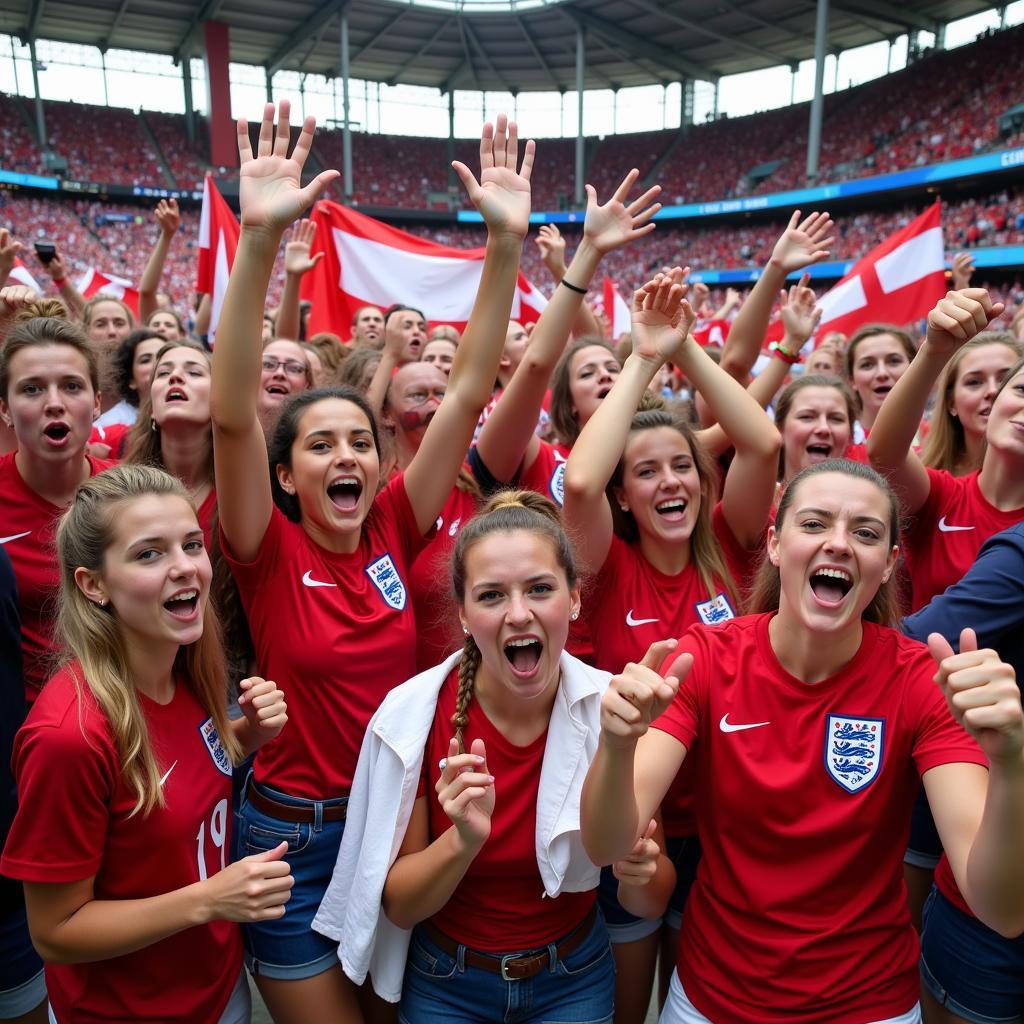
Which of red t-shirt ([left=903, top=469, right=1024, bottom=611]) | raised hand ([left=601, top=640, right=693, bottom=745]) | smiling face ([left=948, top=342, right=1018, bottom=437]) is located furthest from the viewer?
smiling face ([left=948, top=342, right=1018, bottom=437])

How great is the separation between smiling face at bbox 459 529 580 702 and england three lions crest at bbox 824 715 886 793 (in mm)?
691

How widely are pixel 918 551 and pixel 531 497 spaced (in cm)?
145

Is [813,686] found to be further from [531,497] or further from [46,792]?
[46,792]

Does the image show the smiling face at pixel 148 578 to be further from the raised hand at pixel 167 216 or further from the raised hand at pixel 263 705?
the raised hand at pixel 167 216

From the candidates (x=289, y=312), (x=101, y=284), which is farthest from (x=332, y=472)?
(x=101, y=284)

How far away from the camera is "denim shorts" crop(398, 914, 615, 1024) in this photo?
6.90 feet

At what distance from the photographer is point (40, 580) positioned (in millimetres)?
2625

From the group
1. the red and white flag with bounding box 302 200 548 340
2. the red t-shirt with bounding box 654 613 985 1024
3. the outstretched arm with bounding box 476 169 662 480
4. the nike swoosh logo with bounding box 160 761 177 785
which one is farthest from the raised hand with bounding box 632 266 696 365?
the red and white flag with bounding box 302 200 548 340

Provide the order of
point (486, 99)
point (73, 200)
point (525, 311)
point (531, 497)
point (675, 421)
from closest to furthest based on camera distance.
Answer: point (531, 497) → point (675, 421) → point (525, 311) → point (73, 200) → point (486, 99)

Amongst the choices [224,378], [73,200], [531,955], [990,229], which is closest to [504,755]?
[531,955]

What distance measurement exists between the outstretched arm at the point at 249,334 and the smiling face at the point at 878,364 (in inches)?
120

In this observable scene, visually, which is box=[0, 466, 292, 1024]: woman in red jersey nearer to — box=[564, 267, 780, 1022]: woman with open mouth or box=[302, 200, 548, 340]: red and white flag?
box=[564, 267, 780, 1022]: woman with open mouth

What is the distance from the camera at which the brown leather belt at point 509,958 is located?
6.87ft

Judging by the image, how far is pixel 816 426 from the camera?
356 centimetres
